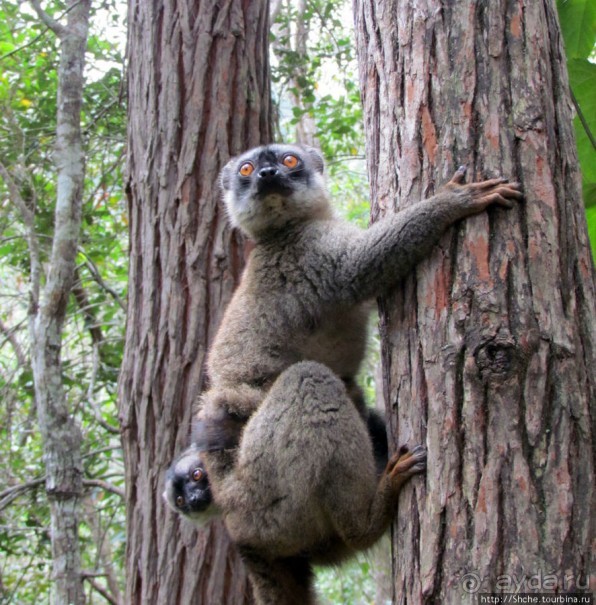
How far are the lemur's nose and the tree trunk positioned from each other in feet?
4.01

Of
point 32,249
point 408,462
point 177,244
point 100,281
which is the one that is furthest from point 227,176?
point 408,462

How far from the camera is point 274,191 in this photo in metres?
4.29

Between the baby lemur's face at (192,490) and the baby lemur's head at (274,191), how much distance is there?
1474mm

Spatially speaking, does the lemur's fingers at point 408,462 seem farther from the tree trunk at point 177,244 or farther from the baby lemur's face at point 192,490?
the tree trunk at point 177,244

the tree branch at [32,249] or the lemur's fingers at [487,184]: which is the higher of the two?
the tree branch at [32,249]

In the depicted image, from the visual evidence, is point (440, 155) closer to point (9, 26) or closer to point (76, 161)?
point (76, 161)

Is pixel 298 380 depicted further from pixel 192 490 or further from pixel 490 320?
pixel 192 490

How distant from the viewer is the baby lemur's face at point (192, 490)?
406 cm

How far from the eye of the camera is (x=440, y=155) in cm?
262

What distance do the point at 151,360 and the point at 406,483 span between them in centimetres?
322

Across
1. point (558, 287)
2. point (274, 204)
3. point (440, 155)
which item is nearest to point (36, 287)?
point (274, 204)

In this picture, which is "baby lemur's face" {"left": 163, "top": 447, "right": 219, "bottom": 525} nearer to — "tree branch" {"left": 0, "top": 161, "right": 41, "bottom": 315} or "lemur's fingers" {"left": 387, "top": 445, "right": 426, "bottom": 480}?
"lemur's fingers" {"left": 387, "top": 445, "right": 426, "bottom": 480}

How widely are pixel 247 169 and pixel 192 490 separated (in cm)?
209

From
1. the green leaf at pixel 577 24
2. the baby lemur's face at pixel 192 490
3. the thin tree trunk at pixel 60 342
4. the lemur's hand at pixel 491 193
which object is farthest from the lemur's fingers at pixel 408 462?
the thin tree trunk at pixel 60 342
